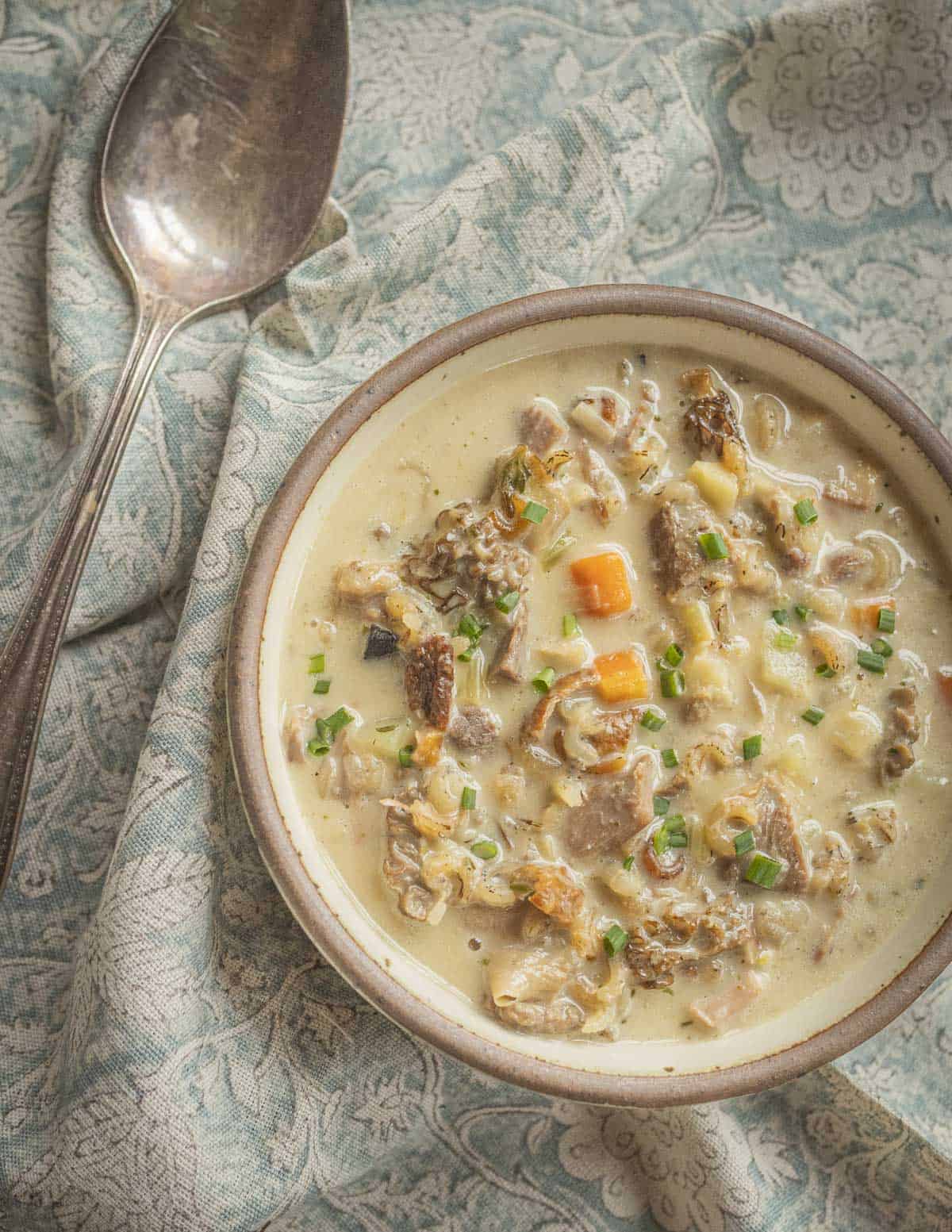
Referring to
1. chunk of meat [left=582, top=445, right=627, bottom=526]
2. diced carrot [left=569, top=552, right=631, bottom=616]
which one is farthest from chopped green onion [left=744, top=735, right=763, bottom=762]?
chunk of meat [left=582, top=445, right=627, bottom=526]

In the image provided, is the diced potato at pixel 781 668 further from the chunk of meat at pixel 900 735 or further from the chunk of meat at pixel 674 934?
the chunk of meat at pixel 674 934

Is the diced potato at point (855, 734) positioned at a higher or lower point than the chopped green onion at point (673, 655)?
lower

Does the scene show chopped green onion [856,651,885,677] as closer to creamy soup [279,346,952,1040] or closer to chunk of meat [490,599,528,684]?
creamy soup [279,346,952,1040]

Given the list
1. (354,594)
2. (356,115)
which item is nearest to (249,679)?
(354,594)

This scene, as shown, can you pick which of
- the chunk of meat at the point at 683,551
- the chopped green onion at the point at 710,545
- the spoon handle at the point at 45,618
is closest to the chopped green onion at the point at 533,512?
the chunk of meat at the point at 683,551

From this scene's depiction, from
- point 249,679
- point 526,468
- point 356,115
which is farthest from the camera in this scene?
point 356,115

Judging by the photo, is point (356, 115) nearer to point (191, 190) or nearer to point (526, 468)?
point (191, 190)

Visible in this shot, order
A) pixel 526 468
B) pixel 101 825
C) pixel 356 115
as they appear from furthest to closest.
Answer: pixel 356 115 < pixel 101 825 < pixel 526 468
